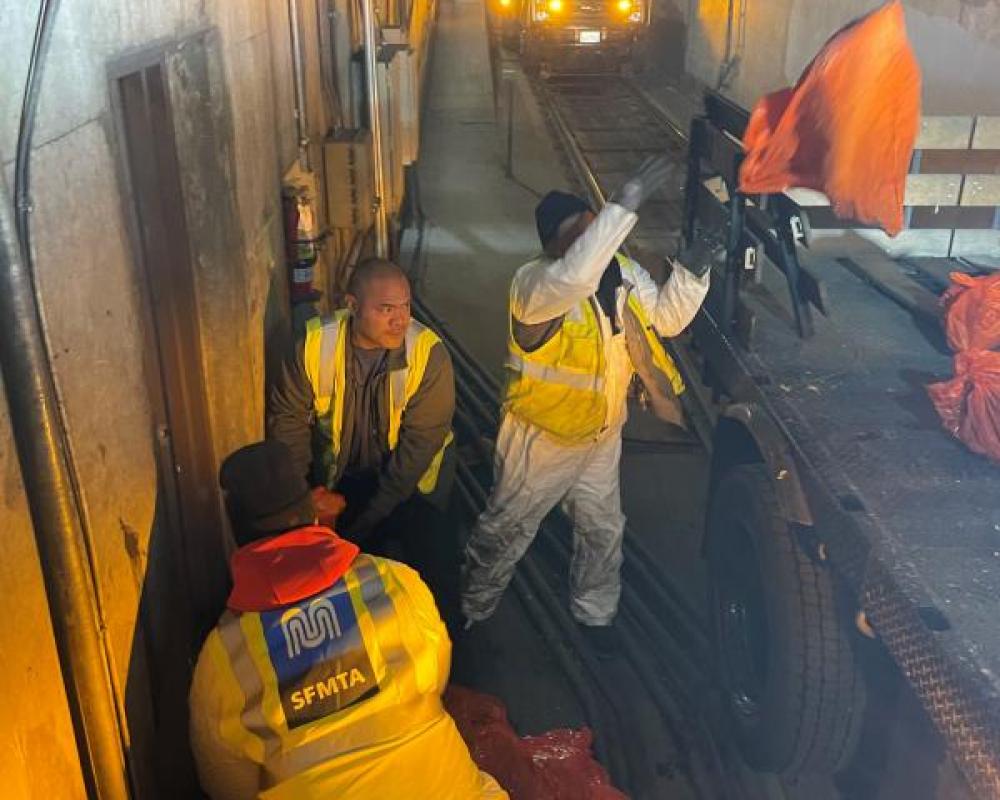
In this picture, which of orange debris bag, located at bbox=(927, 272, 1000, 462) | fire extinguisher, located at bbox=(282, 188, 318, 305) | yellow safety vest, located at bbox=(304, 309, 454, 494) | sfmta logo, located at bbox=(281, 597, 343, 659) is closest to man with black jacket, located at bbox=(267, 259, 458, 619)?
yellow safety vest, located at bbox=(304, 309, 454, 494)

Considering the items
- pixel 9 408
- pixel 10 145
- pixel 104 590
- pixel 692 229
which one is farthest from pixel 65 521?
pixel 692 229

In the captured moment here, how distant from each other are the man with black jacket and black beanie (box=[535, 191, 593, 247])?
0.58 metres

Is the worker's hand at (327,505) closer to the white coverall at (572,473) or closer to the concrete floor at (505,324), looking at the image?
the white coverall at (572,473)

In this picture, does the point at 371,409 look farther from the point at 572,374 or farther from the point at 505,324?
the point at 505,324

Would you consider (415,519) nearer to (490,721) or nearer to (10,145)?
(490,721)

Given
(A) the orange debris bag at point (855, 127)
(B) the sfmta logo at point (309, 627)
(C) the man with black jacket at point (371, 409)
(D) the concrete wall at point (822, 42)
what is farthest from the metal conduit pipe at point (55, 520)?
(D) the concrete wall at point (822, 42)

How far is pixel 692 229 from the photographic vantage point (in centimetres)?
482

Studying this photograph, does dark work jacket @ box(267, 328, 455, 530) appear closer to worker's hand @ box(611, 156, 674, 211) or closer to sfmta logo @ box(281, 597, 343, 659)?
worker's hand @ box(611, 156, 674, 211)

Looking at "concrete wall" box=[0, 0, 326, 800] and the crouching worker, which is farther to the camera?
the crouching worker

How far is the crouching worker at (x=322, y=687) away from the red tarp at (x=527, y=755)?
1014mm

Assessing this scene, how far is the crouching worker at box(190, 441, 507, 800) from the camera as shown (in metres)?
2.12

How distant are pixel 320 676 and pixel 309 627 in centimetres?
11

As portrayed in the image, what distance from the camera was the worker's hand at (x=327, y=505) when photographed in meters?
3.47

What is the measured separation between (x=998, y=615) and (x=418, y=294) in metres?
6.69
